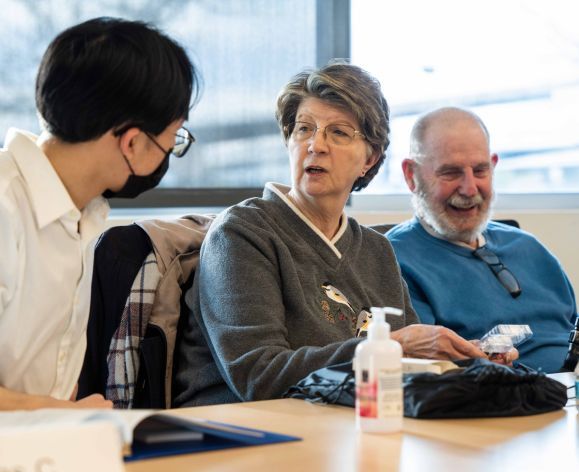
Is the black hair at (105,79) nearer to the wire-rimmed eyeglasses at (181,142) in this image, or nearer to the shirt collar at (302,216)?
the wire-rimmed eyeglasses at (181,142)

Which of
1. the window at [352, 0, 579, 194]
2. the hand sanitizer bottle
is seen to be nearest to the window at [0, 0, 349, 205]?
the window at [352, 0, 579, 194]

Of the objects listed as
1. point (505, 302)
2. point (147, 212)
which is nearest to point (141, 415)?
point (505, 302)

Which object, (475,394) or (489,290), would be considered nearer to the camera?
(475,394)

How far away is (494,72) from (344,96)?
71.8 inches

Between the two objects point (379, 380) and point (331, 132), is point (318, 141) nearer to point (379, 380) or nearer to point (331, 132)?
point (331, 132)

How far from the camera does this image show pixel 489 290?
293 cm

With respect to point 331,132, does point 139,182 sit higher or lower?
lower

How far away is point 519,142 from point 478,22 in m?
0.53

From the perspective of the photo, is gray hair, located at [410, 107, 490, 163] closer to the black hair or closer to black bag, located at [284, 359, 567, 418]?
black bag, located at [284, 359, 567, 418]

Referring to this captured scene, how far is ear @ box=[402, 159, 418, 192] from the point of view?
3.22m

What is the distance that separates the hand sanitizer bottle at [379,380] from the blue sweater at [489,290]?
4.43 ft

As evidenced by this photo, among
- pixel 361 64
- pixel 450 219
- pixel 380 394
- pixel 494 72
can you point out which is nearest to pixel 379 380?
pixel 380 394

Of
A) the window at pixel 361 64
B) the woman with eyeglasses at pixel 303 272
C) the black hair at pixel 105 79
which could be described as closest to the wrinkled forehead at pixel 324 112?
the woman with eyeglasses at pixel 303 272

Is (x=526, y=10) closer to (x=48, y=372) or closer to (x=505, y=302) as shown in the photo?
(x=505, y=302)
